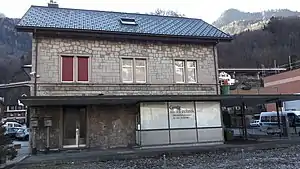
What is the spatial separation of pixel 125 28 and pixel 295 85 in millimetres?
32592

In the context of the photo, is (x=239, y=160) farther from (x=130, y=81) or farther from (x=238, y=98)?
(x=130, y=81)

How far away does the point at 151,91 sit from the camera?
18.4 m

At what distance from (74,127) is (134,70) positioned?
4.74 m

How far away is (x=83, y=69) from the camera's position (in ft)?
57.7

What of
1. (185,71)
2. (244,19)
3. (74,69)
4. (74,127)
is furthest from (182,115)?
(244,19)

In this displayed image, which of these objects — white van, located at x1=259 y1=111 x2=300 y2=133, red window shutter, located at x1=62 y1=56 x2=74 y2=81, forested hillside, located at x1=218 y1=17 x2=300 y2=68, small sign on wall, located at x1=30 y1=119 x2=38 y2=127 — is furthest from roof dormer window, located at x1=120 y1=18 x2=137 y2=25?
forested hillside, located at x1=218 y1=17 x2=300 y2=68

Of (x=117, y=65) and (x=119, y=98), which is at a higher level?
(x=117, y=65)

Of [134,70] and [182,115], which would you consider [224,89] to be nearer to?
[182,115]

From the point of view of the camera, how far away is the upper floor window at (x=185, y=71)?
19297 mm

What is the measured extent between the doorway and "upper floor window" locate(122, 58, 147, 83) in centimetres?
311

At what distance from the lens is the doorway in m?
17.2

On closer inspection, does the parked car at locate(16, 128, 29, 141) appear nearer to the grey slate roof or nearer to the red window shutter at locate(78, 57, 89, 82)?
the grey slate roof

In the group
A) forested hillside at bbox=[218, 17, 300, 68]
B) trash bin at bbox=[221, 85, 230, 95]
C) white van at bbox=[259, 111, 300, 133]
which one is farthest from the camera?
forested hillside at bbox=[218, 17, 300, 68]

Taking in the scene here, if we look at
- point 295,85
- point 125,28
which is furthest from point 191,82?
point 295,85
